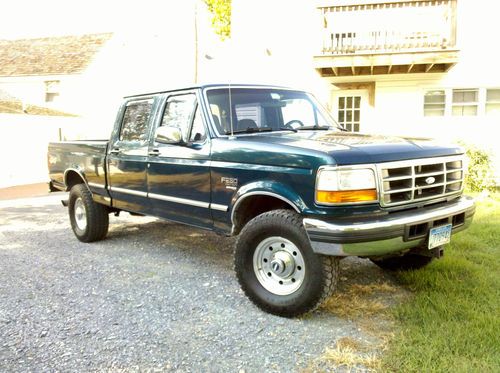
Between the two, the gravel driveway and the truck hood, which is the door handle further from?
the gravel driveway

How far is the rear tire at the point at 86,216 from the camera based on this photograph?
6.05 m

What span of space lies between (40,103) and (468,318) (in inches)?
892

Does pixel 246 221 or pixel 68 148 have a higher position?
pixel 68 148

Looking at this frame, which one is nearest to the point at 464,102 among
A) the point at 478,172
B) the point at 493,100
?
the point at 493,100

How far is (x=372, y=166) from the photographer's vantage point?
3.32m

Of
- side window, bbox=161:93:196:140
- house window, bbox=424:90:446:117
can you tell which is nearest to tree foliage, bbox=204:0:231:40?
house window, bbox=424:90:446:117

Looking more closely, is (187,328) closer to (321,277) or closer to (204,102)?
(321,277)

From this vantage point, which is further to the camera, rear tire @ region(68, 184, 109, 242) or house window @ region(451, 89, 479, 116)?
house window @ region(451, 89, 479, 116)

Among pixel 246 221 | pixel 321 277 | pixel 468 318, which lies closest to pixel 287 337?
pixel 321 277

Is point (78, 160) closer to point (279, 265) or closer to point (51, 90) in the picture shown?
point (279, 265)

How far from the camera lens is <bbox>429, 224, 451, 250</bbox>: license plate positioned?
11.6 ft

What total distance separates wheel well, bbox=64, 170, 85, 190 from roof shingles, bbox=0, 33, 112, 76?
16572 millimetres

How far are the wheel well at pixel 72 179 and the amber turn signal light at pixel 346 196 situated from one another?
4230 mm

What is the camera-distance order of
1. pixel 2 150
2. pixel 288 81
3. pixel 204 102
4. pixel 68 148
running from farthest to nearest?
pixel 2 150
pixel 288 81
pixel 68 148
pixel 204 102
